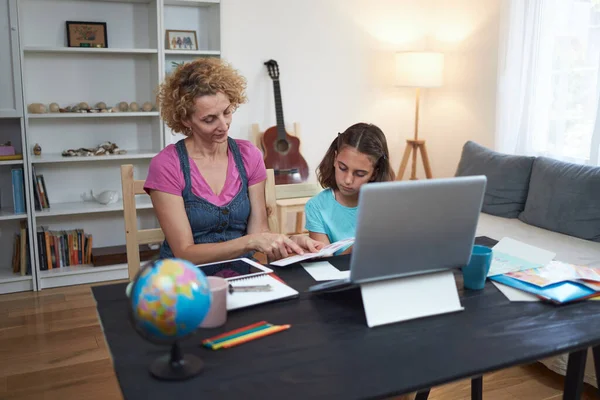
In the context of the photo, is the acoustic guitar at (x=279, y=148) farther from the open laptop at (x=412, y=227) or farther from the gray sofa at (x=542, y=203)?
the open laptop at (x=412, y=227)

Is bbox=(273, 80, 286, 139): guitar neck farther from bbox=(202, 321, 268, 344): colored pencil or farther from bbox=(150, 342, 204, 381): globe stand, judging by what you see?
bbox=(150, 342, 204, 381): globe stand

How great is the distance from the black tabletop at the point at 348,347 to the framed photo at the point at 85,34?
2.52 m

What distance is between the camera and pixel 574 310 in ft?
4.30

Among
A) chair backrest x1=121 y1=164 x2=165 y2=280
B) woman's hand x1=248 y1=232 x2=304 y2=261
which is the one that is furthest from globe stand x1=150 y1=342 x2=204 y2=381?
chair backrest x1=121 y1=164 x2=165 y2=280

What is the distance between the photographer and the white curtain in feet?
11.1

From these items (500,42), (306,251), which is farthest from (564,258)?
(500,42)

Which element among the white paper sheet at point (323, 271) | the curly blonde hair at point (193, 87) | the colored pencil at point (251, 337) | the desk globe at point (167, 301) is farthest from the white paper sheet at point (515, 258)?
the curly blonde hair at point (193, 87)

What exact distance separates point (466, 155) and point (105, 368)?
240 centimetres

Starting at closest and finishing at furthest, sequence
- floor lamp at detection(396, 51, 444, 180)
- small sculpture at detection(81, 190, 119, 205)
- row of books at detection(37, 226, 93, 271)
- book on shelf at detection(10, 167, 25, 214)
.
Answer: book on shelf at detection(10, 167, 25, 214) → row of books at detection(37, 226, 93, 271) → small sculpture at detection(81, 190, 119, 205) → floor lamp at detection(396, 51, 444, 180)

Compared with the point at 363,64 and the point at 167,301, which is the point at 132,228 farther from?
the point at 363,64

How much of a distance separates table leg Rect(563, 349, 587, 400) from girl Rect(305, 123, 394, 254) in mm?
684

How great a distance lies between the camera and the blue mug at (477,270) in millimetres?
1380

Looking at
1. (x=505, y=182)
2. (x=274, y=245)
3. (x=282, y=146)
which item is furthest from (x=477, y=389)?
(x=282, y=146)

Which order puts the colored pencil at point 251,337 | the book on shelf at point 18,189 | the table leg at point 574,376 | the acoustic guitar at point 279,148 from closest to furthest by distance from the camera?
the colored pencil at point 251,337
the table leg at point 574,376
the book on shelf at point 18,189
the acoustic guitar at point 279,148
